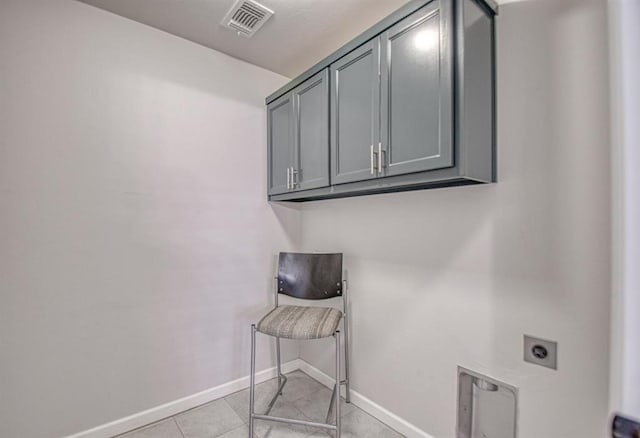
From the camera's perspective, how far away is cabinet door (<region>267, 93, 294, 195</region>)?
212 centimetres

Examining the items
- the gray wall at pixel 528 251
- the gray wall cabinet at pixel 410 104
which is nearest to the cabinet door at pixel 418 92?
the gray wall cabinet at pixel 410 104

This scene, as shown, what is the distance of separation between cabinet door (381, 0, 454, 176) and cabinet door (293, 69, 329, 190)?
435 mm

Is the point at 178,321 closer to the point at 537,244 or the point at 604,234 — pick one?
the point at 537,244

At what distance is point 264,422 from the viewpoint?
1839mm

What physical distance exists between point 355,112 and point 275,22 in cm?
78

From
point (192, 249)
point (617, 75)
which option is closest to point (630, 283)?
point (617, 75)

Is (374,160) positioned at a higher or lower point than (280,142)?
lower

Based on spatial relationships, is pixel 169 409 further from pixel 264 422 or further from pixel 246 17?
pixel 246 17

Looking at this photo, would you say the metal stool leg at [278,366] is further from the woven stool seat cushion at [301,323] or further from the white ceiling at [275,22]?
the white ceiling at [275,22]

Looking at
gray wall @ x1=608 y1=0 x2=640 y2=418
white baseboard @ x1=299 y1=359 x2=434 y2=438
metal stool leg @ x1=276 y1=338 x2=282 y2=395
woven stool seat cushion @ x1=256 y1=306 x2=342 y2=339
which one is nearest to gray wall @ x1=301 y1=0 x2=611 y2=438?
white baseboard @ x1=299 y1=359 x2=434 y2=438

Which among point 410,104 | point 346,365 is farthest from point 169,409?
point 410,104

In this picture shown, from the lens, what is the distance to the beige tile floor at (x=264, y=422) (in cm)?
174

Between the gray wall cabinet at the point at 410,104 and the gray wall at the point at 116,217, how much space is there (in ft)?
2.42

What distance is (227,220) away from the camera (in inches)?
84.4
